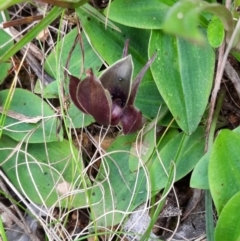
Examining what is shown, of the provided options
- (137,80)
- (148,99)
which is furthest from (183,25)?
(148,99)

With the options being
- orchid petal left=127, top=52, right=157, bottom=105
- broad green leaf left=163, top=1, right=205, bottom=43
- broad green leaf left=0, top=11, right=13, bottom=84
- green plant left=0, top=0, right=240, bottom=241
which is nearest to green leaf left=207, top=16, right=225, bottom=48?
green plant left=0, top=0, right=240, bottom=241

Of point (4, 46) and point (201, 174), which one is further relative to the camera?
point (4, 46)

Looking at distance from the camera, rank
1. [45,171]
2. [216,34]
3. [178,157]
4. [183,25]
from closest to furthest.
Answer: [183,25] < [216,34] < [178,157] < [45,171]

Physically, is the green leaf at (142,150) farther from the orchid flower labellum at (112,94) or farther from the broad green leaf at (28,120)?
the broad green leaf at (28,120)

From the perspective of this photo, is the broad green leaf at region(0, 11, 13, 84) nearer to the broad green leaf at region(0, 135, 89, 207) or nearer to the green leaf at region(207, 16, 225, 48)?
the broad green leaf at region(0, 135, 89, 207)

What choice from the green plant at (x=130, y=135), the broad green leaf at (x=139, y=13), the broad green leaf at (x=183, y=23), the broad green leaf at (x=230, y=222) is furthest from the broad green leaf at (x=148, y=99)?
the broad green leaf at (x=183, y=23)

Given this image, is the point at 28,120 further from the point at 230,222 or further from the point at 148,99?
the point at 230,222
